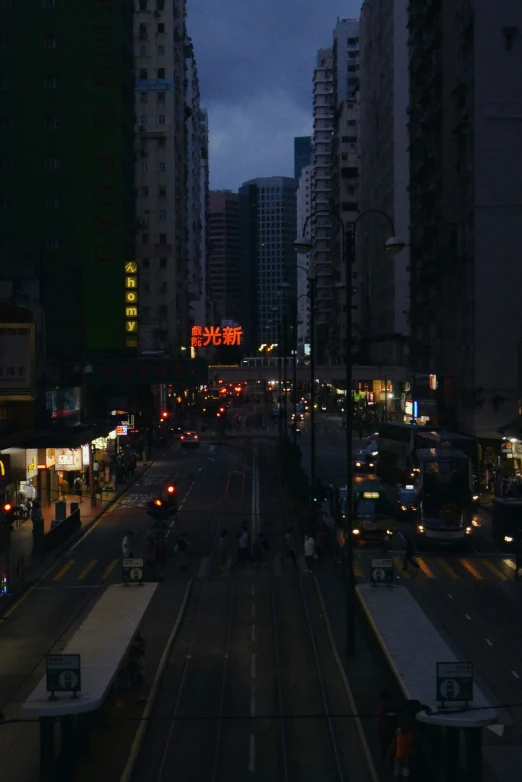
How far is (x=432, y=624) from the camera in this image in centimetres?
1706

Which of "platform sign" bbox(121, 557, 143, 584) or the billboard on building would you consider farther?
the billboard on building

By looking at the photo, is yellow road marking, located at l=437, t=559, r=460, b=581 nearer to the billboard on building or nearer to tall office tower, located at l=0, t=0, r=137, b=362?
the billboard on building

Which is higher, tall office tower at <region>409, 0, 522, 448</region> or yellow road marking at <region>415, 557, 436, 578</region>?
tall office tower at <region>409, 0, 522, 448</region>

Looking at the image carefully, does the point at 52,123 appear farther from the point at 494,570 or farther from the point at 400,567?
the point at 494,570

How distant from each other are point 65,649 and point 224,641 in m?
7.54

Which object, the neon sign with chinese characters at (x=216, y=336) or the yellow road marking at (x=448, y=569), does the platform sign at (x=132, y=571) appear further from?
the neon sign with chinese characters at (x=216, y=336)

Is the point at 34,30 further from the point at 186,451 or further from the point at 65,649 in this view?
the point at 65,649

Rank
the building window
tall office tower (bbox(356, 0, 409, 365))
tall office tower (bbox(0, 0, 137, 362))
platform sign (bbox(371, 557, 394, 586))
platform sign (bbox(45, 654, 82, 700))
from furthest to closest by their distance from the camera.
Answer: tall office tower (bbox(356, 0, 409, 365))
the building window
tall office tower (bbox(0, 0, 137, 362))
platform sign (bbox(371, 557, 394, 586))
platform sign (bbox(45, 654, 82, 700))

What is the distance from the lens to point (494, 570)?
31297 mm

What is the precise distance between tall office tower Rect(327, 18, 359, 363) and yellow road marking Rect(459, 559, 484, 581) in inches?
3457

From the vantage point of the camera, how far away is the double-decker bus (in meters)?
34.2

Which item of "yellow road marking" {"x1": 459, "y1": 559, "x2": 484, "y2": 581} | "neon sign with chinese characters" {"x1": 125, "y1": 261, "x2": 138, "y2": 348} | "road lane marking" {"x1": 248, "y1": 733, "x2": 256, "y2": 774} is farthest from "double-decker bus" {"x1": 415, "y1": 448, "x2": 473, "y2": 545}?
"neon sign with chinese characters" {"x1": 125, "y1": 261, "x2": 138, "y2": 348}

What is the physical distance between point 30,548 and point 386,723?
22402 millimetres

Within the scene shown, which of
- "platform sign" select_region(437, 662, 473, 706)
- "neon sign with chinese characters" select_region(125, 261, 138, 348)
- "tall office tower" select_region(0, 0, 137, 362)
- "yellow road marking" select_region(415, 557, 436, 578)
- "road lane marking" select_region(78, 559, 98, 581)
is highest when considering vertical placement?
"tall office tower" select_region(0, 0, 137, 362)
